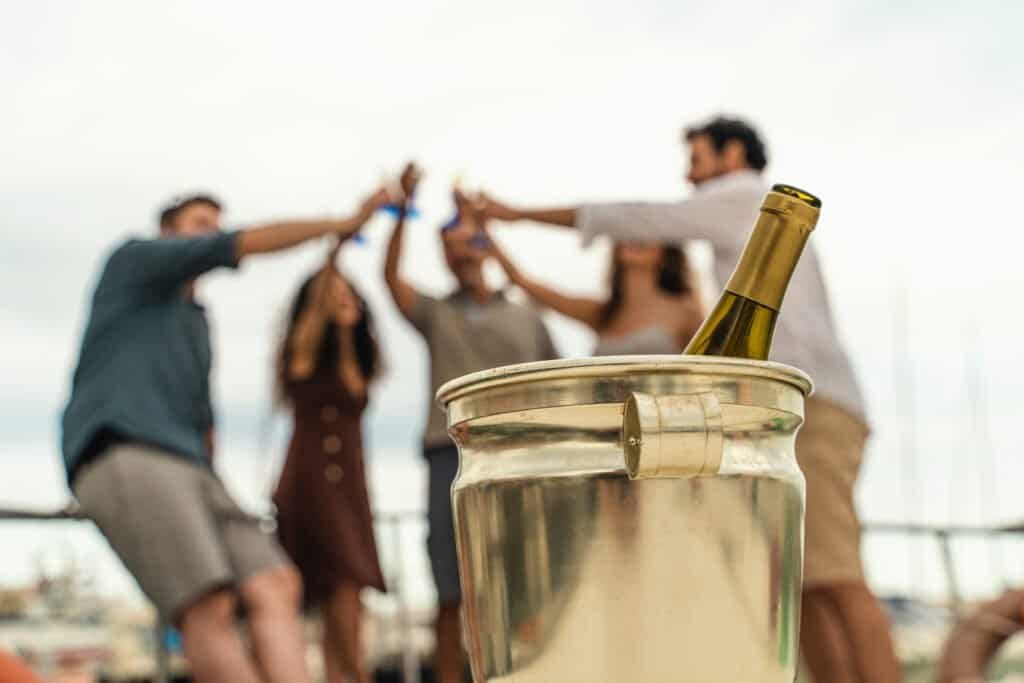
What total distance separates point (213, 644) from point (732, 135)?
1.58 meters

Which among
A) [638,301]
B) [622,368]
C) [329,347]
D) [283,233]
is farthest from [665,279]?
[622,368]

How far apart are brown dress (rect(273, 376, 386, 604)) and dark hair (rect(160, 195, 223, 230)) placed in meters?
0.61

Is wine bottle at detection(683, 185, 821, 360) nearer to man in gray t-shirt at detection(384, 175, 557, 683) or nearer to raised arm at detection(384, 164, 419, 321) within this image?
man in gray t-shirt at detection(384, 175, 557, 683)

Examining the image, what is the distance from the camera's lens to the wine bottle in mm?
762

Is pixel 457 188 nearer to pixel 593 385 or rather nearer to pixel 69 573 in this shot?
pixel 69 573

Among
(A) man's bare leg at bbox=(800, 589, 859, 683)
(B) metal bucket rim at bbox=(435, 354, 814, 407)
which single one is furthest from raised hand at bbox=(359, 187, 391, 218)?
(B) metal bucket rim at bbox=(435, 354, 814, 407)

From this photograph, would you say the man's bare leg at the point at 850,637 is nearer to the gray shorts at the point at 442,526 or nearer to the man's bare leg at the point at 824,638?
the man's bare leg at the point at 824,638

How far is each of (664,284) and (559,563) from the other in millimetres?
2121

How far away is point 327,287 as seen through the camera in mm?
3002

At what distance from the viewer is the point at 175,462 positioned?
6.20 ft

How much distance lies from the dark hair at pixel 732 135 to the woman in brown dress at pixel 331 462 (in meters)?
1.06

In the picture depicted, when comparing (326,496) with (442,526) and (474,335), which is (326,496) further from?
(474,335)

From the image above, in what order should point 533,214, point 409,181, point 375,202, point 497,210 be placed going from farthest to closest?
point 409,181 → point 375,202 → point 497,210 → point 533,214

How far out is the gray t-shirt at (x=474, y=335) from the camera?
274cm
